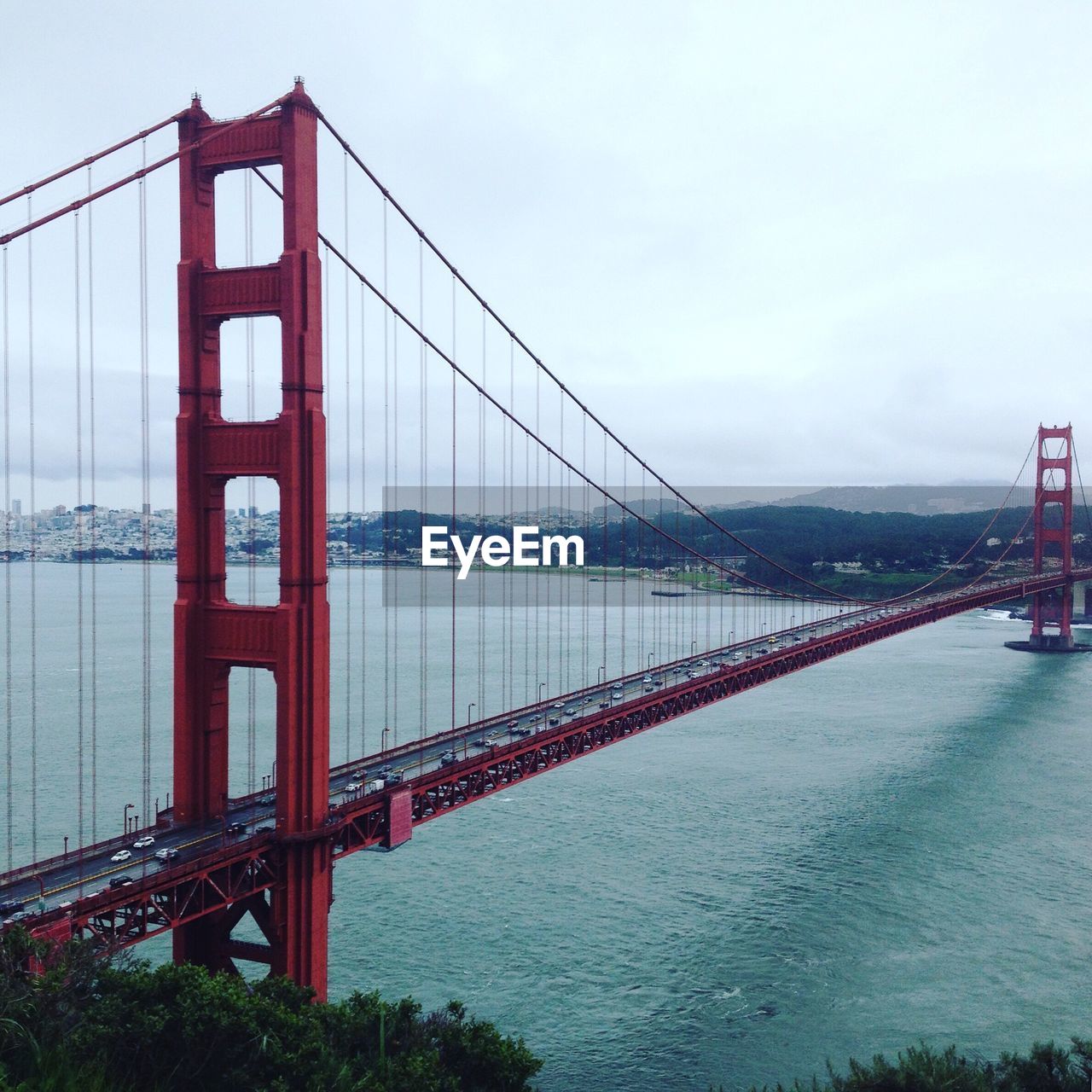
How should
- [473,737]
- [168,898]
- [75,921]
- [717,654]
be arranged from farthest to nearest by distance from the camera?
[717,654] < [473,737] < [168,898] < [75,921]

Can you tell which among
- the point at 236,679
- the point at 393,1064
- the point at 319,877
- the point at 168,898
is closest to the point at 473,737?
the point at 319,877

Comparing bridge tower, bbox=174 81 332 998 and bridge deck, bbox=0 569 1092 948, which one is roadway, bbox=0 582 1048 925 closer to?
bridge deck, bbox=0 569 1092 948

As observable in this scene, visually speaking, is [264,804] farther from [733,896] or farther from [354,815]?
[733,896]

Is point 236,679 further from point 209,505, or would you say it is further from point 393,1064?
point 393,1064

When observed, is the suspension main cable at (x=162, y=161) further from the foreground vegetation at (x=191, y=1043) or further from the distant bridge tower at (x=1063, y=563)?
the distant bridge tower at (x=1063, y=563)

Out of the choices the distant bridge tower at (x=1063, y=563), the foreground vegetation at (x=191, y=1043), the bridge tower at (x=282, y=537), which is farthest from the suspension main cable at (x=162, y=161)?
the distant bridge tower at (x=1063, y=563)

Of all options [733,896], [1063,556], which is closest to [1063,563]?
[1063,556]
